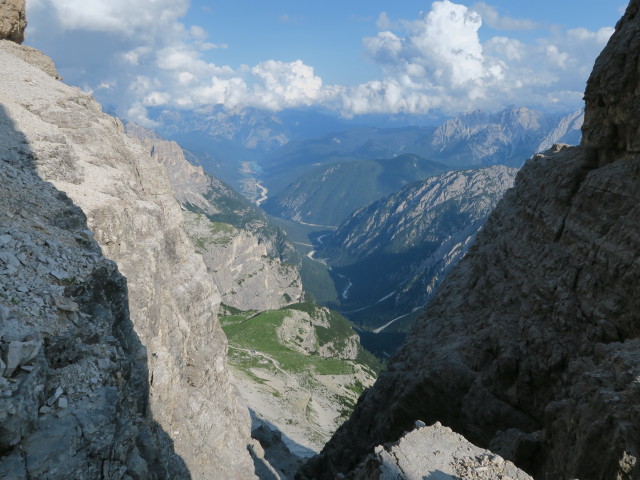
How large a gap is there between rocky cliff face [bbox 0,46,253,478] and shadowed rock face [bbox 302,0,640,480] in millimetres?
16467

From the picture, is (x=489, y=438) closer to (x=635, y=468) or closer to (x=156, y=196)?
(x=635, y=468)

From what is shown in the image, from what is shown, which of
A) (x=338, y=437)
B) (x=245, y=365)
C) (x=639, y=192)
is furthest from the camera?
(x=245, y=365)

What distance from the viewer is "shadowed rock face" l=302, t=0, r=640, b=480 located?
66.6 feet

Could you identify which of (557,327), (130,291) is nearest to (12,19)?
(130,291)

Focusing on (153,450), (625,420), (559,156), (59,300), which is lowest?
(153,450)

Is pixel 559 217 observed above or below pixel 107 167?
above

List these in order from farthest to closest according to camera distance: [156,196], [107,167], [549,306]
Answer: [156,196], [107,167], [549,306]

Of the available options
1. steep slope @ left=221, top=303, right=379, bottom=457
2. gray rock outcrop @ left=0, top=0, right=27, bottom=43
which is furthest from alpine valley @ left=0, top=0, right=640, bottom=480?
steep slope @ left=221, top=303, right=379, bottom=457

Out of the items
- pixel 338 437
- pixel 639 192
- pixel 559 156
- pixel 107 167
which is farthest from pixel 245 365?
pixel 639 192

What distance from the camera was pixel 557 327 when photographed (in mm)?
29047

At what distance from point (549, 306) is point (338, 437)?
3018 cm

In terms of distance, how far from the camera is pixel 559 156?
3819 cm

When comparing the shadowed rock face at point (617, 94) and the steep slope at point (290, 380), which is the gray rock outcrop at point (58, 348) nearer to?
the shadowed rock face at point (617, 94)

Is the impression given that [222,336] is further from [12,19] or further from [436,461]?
[12,19]
